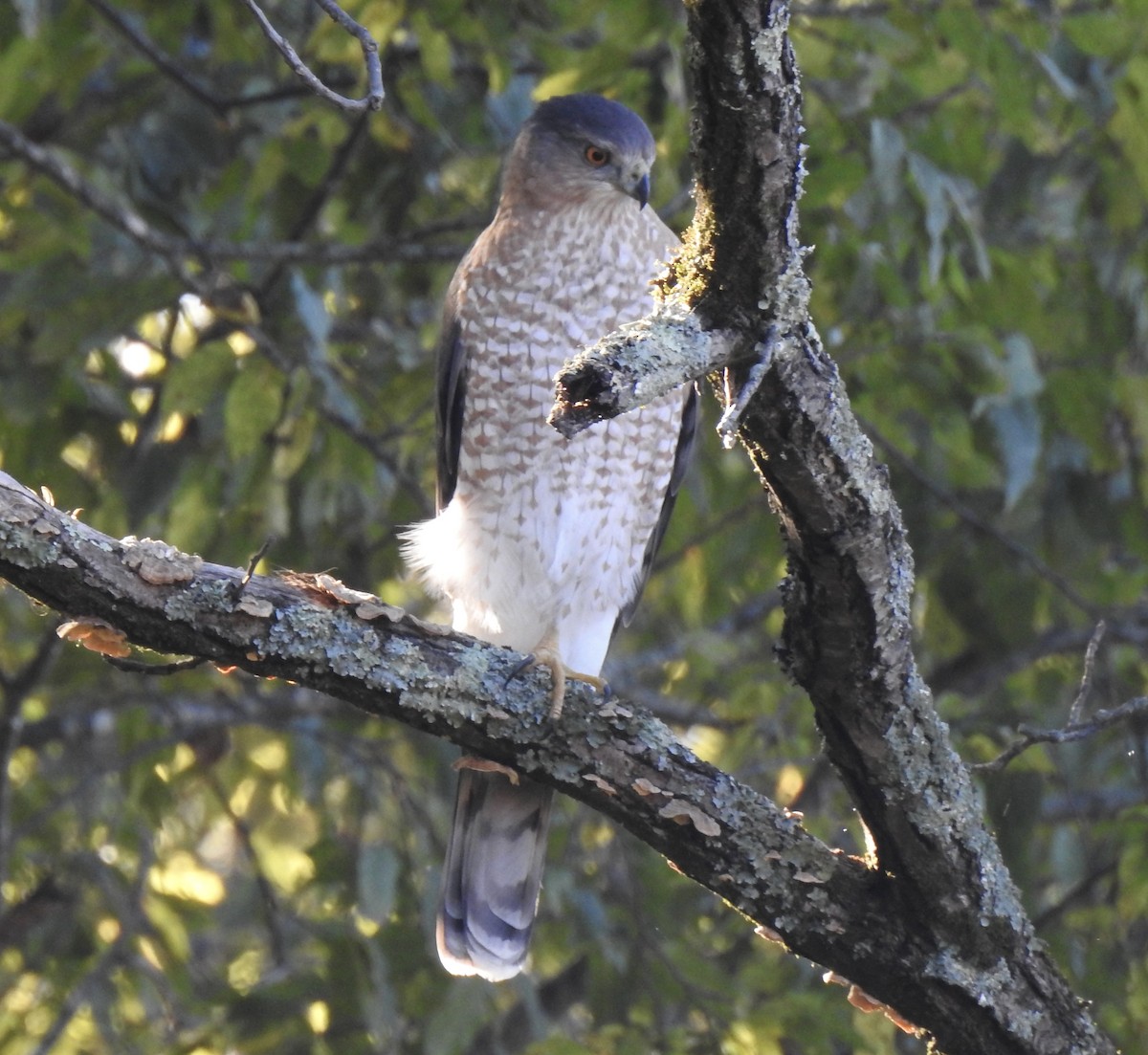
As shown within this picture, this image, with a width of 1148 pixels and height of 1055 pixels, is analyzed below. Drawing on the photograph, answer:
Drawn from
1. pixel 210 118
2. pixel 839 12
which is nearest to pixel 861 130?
pixel 839 12

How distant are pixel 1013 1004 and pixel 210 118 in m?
2.99

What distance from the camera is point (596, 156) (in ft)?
12.9

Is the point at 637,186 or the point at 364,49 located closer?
the point at 364,49

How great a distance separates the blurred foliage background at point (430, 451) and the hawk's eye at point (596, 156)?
0.22 meters

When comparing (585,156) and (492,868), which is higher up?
(585,156)

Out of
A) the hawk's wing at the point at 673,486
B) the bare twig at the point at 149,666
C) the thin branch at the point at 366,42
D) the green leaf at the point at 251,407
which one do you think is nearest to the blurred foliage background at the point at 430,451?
the green leaf at the point at 251,407

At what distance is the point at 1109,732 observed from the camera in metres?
5.04

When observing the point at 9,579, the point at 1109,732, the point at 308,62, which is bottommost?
the point at 9,579

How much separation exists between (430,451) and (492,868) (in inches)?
54.3

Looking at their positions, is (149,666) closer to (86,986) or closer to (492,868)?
(492,868)

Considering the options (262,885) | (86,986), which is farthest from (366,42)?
(86,986)

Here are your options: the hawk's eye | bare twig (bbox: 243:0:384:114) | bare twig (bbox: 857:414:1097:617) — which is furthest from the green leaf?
bare twig (bbox: 857:414:1097:617)

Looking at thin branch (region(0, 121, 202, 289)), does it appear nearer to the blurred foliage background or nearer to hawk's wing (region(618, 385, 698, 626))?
the blurred foliage background

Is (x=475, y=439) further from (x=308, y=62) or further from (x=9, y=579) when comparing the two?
(x=9, y=579)
